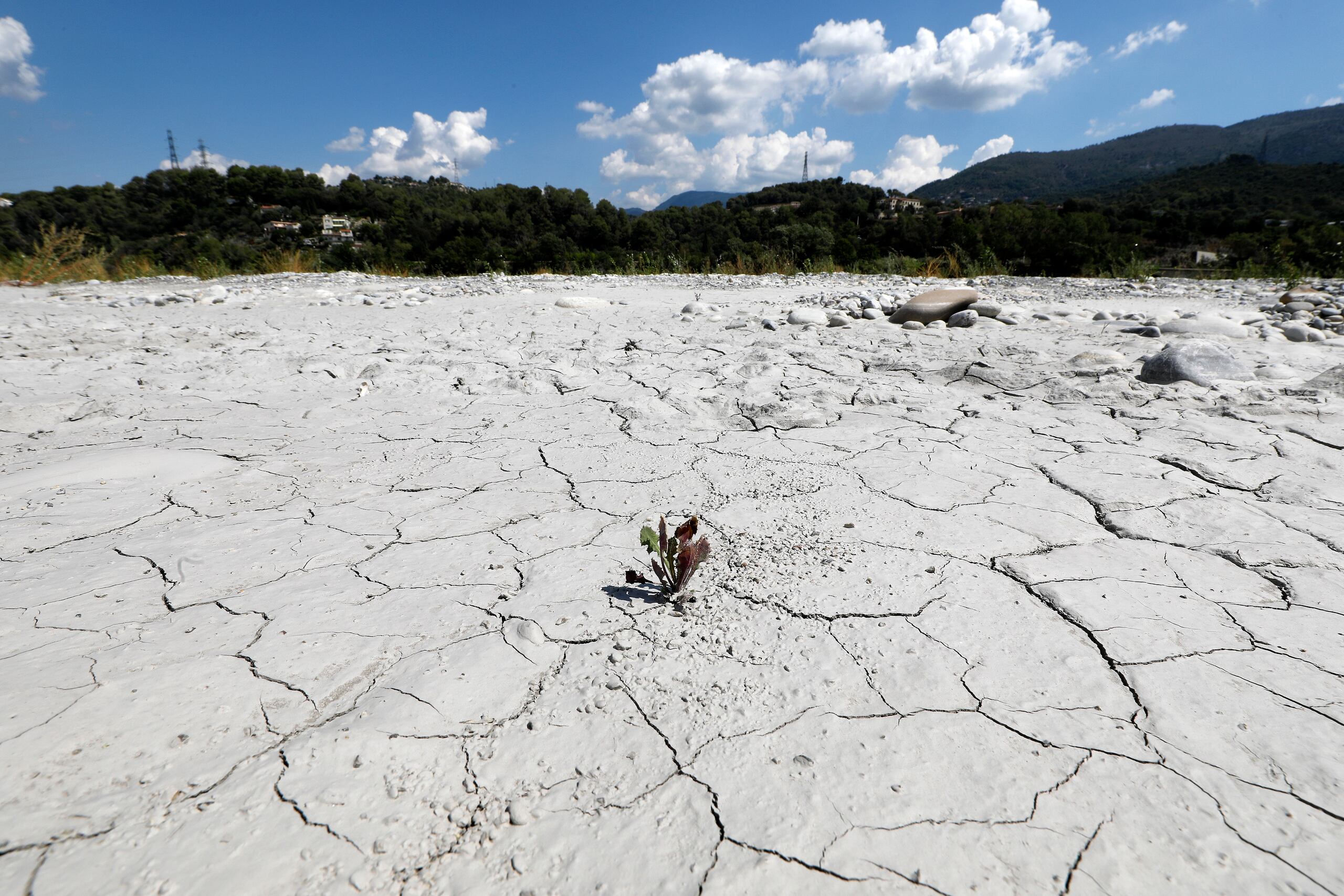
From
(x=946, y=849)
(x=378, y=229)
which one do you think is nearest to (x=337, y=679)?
(x=946, y=849)

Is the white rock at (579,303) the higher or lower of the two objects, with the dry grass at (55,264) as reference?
lower

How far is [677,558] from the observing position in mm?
1358

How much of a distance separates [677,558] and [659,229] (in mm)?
14072

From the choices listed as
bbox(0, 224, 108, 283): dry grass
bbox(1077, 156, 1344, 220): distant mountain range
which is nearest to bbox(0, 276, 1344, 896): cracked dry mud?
bbox(0, 224, 108, 283): dry grass

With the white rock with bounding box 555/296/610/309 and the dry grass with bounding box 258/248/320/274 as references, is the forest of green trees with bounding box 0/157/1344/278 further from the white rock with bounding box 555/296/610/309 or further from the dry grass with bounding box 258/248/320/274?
the white rock with bounding box 555/296/610/309

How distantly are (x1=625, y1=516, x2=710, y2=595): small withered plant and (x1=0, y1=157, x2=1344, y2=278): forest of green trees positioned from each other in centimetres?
820

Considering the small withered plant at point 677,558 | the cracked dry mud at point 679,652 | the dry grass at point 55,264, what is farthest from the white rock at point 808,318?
the dry grass at point 55,264

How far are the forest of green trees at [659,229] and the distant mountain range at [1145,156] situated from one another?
2239 centimetres

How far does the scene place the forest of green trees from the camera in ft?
30.2

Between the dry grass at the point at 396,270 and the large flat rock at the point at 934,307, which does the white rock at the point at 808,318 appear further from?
the dry grass at the point at 396,270

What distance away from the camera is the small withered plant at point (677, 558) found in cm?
130

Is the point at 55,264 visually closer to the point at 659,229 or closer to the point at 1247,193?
the point at 659,229

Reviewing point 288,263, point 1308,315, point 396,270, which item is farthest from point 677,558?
point 288,263

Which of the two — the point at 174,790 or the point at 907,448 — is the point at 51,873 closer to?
the point at 174,790
